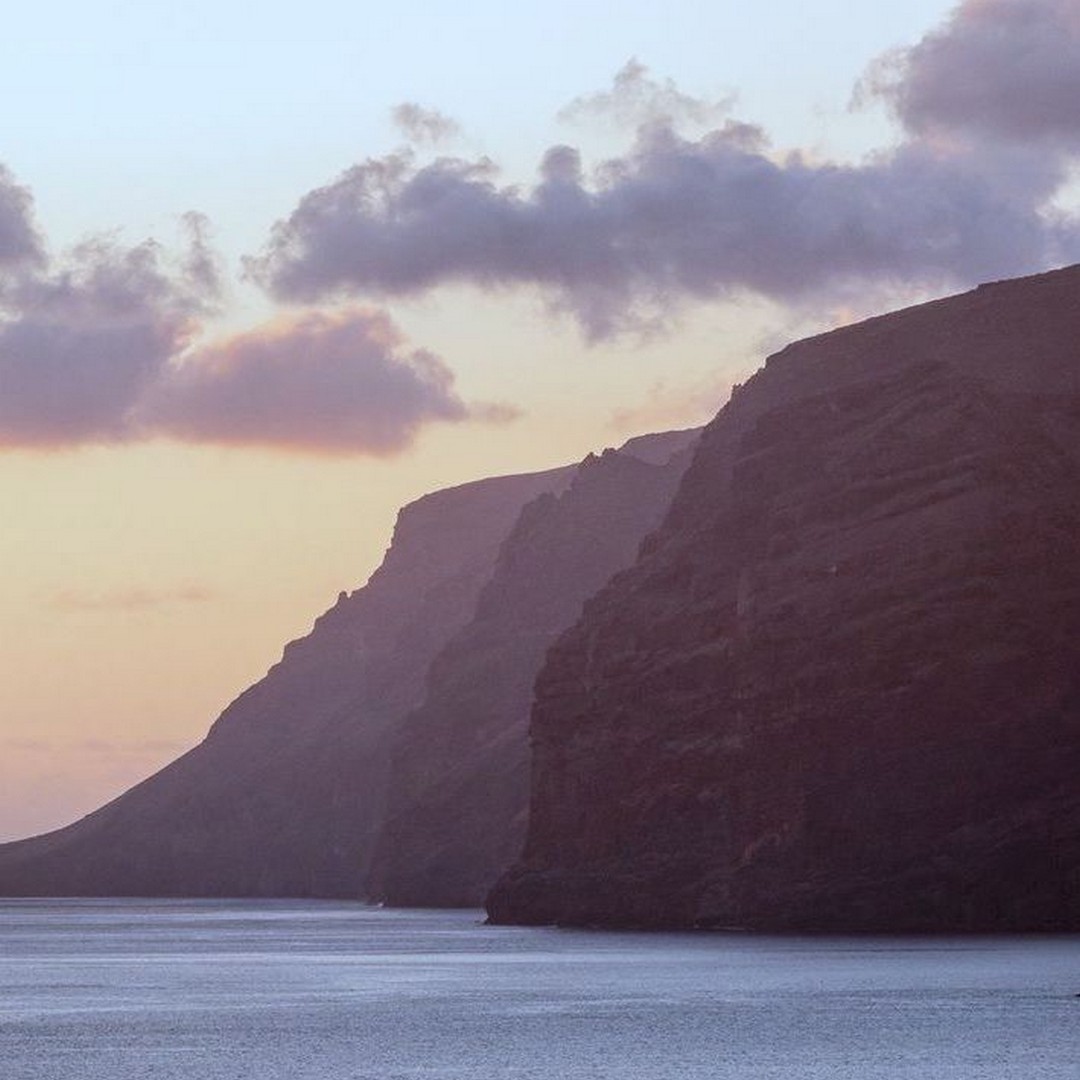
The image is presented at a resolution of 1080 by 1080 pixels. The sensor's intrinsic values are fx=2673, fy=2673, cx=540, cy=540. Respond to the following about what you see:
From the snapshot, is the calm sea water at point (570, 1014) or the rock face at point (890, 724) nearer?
the calm sea water at point (570, 1014)

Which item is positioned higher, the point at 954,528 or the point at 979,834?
the point at 954,528

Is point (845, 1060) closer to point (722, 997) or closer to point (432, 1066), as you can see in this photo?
point (432, 1066)

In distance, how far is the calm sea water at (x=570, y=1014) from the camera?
8006 cm

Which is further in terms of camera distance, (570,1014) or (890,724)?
(890,724)

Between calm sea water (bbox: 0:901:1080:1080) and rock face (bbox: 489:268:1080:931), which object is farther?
rock face (bbox: 489:268:1080:931)

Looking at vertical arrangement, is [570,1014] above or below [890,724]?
below

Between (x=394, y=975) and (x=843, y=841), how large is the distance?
153 ft

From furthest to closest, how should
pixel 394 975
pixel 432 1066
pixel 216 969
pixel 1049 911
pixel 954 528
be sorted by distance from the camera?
pixel 954 528, pixel 1049 911, pixel 216 969, pixel 394 975, pixel 432 1066

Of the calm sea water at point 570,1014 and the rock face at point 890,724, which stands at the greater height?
the rock face at point 890,724

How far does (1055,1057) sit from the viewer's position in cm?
8075

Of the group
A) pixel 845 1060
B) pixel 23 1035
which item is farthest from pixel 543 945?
pixel 845 1060

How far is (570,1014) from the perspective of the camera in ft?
343

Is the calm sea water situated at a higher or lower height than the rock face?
lower

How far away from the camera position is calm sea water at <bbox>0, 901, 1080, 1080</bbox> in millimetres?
80062
